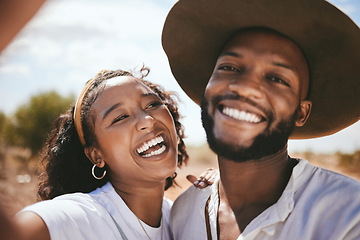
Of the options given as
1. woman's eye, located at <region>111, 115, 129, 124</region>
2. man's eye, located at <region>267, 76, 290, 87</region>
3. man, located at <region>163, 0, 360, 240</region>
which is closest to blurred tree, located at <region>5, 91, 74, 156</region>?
woman's eye, located at <region>111, 115, 129, 124</region>

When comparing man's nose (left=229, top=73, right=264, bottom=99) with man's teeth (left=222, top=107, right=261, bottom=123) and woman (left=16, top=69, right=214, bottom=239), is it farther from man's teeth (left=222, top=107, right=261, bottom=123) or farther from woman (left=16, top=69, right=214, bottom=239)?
woman (left=16, top=69, right=214, bottom=239)

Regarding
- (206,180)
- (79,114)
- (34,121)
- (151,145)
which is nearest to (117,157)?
(151,145)

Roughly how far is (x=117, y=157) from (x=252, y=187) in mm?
1158

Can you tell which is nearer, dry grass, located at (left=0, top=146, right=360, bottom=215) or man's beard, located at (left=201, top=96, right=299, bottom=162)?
man's beard, located at (left=201, top=96, right=299, bottom=162)

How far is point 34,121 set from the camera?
1850 cm

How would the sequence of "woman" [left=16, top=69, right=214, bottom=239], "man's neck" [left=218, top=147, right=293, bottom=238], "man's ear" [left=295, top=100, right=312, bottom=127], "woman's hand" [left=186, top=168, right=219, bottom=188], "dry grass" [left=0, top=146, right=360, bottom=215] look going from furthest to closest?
"dry grass" [left=0, top=146, right=360, bottom=215] → "woman's hand" [left=186, top=168, right=219, bottom=188] → "woman" [left=16, top=69, right=214, bottom=239] → "man's ear" [left=295, top=100, right=312, bottom=127] → "man's neck" [left=218, top=147, right=293, bottom=238]

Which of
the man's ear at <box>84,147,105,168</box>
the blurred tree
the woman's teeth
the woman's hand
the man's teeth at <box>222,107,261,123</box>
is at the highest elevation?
the man's teeth at <box>222,107,261,123</box>

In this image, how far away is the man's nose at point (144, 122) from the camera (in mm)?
2822

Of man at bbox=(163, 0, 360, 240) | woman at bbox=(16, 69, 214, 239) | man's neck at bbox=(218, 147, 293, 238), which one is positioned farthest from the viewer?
woman at bbox=(16, 69, 214, 239)

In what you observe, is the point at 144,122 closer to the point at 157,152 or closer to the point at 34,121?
the point at 157,152

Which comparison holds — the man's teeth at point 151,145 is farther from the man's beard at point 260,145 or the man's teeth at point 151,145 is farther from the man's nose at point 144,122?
the man's beard at point 260,145

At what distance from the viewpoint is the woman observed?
8.91 ft

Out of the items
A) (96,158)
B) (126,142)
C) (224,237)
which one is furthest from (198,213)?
(96,158)

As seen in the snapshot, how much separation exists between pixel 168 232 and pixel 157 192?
1.28 ft
